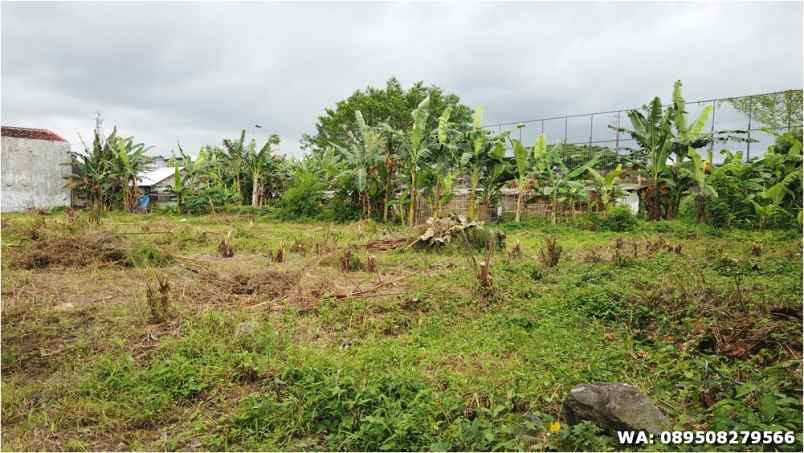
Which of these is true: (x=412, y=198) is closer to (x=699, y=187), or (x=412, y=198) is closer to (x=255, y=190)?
(x=699, y=187)

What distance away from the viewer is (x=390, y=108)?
2712cm

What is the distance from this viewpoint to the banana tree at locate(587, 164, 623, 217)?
15062 mm

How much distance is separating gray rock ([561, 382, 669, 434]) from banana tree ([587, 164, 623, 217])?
507 inches

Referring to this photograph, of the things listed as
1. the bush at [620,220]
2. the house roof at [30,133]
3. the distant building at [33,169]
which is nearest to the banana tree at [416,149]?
the bush at [620,220]

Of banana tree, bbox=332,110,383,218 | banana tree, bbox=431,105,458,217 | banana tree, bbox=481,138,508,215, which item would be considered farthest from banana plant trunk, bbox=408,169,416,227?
banana tree, bbox=481,138,508,215

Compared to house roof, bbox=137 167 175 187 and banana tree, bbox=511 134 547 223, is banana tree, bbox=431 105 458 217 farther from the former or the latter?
house roof, bbox=137 167 175 187

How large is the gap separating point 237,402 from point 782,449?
2.94m

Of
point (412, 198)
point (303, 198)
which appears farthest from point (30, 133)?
point (412, 198)

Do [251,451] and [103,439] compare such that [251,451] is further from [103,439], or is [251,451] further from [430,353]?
[430,353]

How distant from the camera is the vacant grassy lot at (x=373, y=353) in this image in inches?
112

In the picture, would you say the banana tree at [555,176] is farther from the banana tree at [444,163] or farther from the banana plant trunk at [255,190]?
the banana plant trunk at [255,190]

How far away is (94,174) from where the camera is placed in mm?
18234

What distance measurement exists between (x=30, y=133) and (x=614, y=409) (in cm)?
2301

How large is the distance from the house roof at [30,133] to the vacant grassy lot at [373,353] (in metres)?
16.2
